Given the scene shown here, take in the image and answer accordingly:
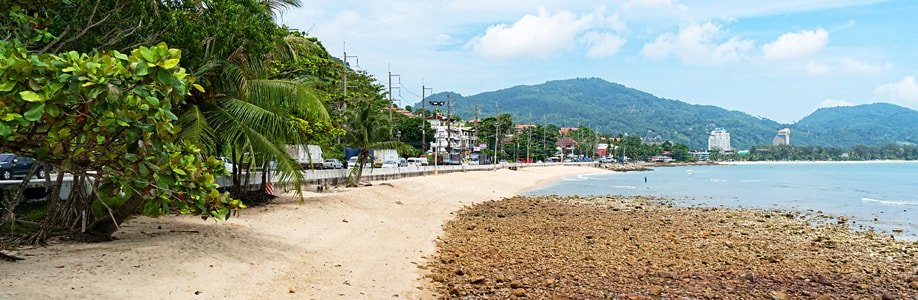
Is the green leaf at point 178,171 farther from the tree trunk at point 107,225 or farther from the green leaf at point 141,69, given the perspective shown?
the tree trunk at point 107,225

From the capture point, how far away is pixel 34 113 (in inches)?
170

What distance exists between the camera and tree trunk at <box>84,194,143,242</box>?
10.0 meters

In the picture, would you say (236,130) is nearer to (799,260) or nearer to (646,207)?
(799,260)

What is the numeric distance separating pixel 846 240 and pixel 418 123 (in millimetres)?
69620

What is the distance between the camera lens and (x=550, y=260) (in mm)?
12844

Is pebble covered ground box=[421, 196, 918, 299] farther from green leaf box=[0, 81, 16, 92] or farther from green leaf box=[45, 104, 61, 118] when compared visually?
green leaf box=[0, 81, 16, 92]

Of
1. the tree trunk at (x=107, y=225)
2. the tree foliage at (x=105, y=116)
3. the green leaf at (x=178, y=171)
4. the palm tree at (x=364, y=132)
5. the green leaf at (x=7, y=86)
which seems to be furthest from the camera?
the palm tree at (x=364, y=132)

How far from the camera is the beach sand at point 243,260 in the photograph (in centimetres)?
747

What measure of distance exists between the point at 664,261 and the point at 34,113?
36.7 feet

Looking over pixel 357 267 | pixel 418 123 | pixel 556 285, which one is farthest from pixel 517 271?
pixel 418 123

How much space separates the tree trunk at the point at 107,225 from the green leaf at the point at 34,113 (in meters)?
5.98

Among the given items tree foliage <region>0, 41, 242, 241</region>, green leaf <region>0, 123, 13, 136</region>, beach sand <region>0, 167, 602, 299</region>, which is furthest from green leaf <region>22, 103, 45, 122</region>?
beach sand <region>0, 167, 602, 299</region>

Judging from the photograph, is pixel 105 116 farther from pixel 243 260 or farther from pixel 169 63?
pixel 243 260

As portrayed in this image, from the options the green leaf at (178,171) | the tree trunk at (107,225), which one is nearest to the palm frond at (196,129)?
the tree trunk at (107,225)
